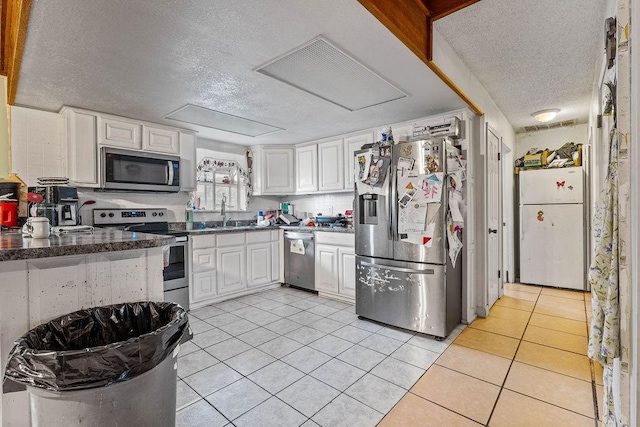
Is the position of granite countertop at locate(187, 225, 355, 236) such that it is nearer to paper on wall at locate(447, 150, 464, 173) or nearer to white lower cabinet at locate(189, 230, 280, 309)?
white lower cabinet at locate(189, 230, 280, 309)

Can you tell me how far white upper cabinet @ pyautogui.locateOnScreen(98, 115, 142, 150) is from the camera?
3037mm

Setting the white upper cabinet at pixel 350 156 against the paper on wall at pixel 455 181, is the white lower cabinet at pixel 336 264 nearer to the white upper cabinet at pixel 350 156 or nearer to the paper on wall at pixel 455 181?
the white upper cabinet at pixel 350 156

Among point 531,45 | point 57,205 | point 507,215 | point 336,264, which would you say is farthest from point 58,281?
point 507,215

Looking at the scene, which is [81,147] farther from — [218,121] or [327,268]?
[327,268]

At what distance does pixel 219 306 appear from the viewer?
358cm

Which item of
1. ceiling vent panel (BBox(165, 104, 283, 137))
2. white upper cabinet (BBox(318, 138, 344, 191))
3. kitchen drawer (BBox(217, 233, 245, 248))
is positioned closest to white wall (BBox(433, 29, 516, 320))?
white upper cabinet (BBox(318, 138, 344, 191))

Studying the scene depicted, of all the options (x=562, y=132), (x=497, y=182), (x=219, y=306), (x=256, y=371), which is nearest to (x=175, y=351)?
(x=256, y=371)

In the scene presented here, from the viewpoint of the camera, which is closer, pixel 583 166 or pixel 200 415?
pixel 200 415

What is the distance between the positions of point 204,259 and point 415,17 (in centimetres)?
314

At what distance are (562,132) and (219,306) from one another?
551 cm

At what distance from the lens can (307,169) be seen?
14.9 feet

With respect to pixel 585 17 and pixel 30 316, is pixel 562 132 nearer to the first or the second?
pixel 585 17

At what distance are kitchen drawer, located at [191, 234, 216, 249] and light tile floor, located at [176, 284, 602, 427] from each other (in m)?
0.81

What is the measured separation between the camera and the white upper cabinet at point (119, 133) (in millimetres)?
3037
